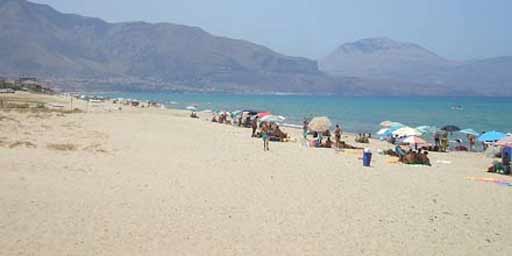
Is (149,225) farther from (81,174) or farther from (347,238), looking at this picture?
(81,174)

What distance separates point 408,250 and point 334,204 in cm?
288

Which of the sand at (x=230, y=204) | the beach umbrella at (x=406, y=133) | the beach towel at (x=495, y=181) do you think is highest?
the beach umbrella at (x=406, y=133)

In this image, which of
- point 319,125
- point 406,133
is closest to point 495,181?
point 406,133

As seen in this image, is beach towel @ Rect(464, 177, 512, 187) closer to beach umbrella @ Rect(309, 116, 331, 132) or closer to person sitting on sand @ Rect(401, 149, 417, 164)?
person sitting on sand @ Rect(401, 149, 417, 164)

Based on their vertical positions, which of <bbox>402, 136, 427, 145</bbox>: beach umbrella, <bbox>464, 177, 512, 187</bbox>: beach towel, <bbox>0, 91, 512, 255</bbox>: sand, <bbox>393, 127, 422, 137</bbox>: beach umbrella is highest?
<bbox>393, 127, 422, 137</bbox>: beach umbrella

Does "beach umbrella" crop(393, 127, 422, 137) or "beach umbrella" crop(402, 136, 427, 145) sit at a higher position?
"beach umbrella" crop(393, 127, 422, 137)

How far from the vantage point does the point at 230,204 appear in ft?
33.9

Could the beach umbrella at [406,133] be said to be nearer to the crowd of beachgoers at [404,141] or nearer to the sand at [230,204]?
the crowd of beachgoers at [404,141]

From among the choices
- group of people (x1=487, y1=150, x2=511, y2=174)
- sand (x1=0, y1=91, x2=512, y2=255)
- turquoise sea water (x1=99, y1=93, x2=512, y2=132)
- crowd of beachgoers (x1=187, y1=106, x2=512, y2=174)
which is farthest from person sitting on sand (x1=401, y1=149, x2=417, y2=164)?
turquoise sea water (x1=99, y1=93, x2=512, y2=132)

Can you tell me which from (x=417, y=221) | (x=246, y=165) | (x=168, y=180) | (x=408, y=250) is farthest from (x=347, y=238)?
(x=246, y=165)

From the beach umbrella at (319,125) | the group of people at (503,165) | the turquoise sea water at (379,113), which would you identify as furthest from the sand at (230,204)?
the turquoise sea water at (379,113)

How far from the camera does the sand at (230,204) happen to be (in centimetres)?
780

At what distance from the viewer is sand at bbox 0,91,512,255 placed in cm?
780

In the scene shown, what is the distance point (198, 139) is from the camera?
2255 centimetres
